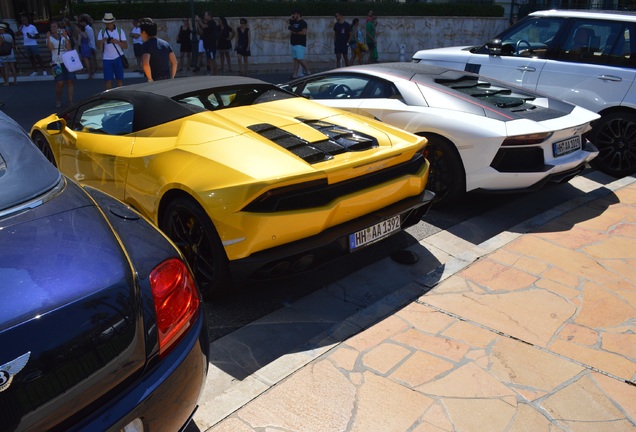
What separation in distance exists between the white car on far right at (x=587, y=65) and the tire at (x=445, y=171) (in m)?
2.70

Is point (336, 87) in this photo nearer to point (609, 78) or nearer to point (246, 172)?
point (246, 172)

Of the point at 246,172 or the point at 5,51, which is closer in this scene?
the point at 246,172

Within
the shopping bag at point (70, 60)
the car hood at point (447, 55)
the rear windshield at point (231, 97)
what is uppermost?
the car hood at point (447, 55)

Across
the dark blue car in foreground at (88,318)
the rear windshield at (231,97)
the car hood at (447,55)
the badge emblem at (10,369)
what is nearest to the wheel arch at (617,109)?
the car hood at (447,55)

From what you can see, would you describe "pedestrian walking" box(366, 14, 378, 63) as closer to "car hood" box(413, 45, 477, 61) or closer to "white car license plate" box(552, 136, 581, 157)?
"car hood" box(413, 45, 477, 61)

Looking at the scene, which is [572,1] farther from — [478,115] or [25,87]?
[478,115]

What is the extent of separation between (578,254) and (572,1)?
88.7 feet

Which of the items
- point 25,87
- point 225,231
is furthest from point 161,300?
point 25,87

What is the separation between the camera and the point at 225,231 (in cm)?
349

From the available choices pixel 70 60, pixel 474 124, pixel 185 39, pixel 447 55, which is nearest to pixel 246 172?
pixel 474 124

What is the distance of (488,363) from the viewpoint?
10.7 feet

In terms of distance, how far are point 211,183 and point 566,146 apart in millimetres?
3551

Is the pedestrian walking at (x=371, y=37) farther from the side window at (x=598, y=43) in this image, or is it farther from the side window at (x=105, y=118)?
the side window at (x=105, y=118)

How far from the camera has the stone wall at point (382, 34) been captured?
67.4 feet
